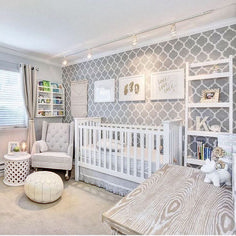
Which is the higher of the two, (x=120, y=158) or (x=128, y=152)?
(x=128, y=152)

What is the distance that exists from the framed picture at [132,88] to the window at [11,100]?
2021 mm

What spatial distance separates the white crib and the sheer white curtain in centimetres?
122

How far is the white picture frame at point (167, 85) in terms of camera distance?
2.63 meters

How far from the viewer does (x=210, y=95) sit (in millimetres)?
2307

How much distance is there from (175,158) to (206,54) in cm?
151

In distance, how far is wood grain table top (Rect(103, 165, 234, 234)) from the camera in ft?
2.04

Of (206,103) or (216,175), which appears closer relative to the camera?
(216,175)

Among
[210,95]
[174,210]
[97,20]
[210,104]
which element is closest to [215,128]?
[210,104]

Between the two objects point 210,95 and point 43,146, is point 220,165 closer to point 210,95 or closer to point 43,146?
point 210,95

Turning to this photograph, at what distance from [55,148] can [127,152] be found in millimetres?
1717

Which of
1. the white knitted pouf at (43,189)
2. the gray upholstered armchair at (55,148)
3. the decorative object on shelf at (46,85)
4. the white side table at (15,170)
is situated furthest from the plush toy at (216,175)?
the decorative object on shelf at (46,85)

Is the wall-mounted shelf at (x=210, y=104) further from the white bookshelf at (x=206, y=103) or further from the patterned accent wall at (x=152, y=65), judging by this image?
the patterned accent wall at (x=152, y=65)

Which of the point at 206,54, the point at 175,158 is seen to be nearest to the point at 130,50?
the point at 206,54

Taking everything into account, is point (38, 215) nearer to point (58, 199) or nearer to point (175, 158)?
point (58, 199)
